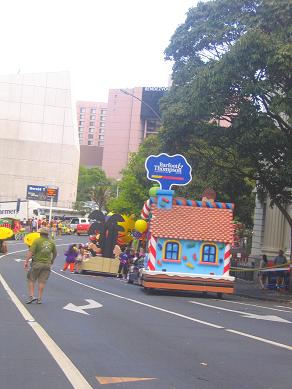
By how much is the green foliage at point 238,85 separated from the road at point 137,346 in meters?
7.35

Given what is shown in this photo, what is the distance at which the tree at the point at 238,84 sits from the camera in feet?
63.6

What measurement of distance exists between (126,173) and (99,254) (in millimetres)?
23301

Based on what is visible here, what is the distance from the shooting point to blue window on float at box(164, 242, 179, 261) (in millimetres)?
20156

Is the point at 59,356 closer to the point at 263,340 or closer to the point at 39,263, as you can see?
the point at 263,340

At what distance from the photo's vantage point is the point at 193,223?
20234mm

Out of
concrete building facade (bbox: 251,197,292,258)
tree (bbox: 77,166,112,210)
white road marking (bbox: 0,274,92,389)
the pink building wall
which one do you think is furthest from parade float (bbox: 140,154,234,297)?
the pink building wall

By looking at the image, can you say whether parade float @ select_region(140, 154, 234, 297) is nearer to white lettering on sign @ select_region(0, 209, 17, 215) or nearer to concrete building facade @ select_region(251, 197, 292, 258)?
concrete building facade @ select_region(251, 197, 292, 258)

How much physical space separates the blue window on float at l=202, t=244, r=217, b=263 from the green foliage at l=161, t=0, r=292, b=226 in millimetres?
3790

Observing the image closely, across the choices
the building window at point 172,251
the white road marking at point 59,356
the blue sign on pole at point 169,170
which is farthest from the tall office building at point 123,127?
the white road marking at point 59,356

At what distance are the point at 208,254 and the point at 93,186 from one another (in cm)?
11669

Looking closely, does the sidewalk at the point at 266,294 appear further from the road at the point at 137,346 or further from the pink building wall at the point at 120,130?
the pink building wall at the point at 120,130

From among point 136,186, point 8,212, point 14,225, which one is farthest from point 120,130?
point 136,186

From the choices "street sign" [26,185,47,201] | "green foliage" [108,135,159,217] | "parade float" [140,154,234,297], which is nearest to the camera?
"parade float" [140,154,234,297]

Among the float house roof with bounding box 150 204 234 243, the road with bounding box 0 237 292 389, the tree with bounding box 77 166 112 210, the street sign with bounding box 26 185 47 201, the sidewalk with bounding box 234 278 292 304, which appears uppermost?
the tree with bounding box 77 166 112 210
